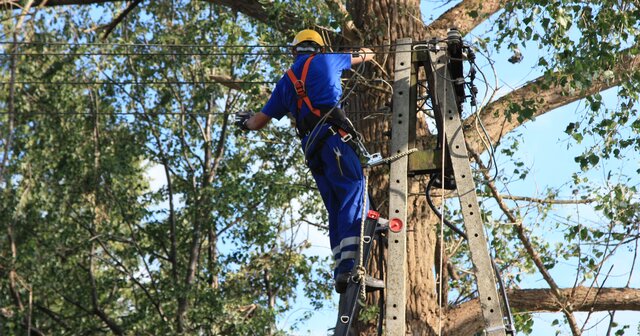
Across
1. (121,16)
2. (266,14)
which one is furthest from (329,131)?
(121,16)

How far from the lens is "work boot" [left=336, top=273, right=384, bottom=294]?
19.5 feet

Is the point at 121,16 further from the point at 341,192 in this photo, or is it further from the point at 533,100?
the point at 341,192

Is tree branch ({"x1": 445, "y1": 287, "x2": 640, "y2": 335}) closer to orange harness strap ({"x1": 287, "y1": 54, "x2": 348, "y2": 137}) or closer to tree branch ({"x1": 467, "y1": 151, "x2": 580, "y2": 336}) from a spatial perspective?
tree branch ({"x1": 467, "y1": 151, "x2": 580, "y2": 336})

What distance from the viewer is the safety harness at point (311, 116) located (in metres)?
6.34

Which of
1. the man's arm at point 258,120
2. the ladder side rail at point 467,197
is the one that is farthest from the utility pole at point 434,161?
the man's arm at point 258,120

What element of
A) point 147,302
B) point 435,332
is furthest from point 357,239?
point 147,302

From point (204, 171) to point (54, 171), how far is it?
101 inches

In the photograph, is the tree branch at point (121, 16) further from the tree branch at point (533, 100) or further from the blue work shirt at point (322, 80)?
the blue work shirt at point (322, 80)

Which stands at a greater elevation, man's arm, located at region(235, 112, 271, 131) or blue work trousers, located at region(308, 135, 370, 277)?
man's arm, located at region(235, 112, 271, 131)

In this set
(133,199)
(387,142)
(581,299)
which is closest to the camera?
(387,142)

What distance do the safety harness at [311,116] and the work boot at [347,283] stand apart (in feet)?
2.80

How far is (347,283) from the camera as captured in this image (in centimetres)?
598

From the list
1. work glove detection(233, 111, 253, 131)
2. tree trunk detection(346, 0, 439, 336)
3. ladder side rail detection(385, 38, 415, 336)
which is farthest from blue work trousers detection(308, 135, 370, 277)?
tree trunk detection(346, 0, 439, 336)

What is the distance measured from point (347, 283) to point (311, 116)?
1.11 meters
